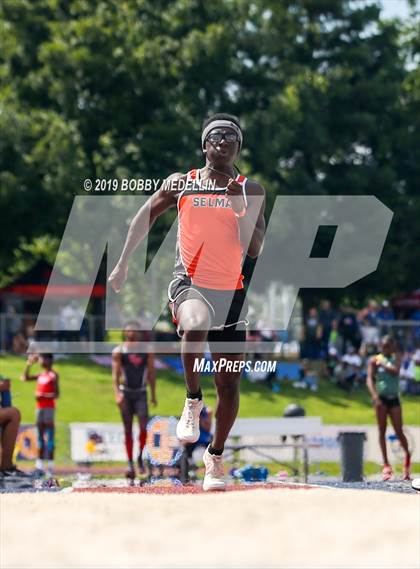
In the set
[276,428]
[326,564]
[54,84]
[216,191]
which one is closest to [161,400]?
[276,428]

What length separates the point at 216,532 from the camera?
6.19m

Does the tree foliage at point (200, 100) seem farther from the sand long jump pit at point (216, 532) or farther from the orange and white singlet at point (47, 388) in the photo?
the sand long jump pit at point (216, 532)

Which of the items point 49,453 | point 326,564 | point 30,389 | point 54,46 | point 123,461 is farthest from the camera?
point 54,46

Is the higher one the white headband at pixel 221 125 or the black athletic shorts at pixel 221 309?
the white headband at pixel 221 125

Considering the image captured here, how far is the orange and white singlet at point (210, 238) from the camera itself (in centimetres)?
777

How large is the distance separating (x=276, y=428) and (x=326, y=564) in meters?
9.67

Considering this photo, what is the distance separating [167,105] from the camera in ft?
103

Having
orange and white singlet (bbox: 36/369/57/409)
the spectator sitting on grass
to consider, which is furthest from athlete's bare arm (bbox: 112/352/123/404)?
the spectator sitting on grass

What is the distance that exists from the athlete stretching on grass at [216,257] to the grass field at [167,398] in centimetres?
1378

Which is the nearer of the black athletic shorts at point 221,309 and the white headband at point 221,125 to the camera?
the black athletic shorts at point 221,309

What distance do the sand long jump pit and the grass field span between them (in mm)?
14818

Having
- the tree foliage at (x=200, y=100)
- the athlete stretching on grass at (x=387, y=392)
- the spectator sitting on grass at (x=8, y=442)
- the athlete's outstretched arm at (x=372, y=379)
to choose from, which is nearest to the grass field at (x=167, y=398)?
the tree foliage at (x=200, y=100)

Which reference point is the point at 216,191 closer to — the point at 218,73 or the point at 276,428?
the point at 276,428

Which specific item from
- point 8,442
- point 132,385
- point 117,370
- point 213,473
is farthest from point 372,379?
point 213,473
